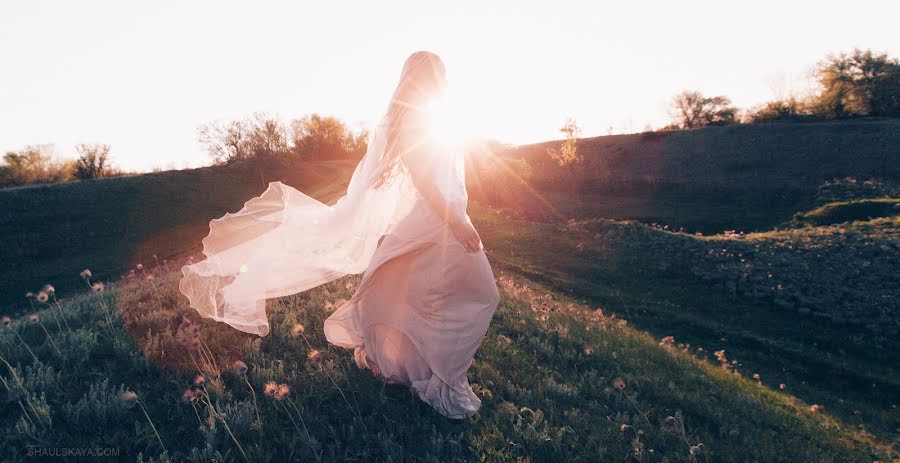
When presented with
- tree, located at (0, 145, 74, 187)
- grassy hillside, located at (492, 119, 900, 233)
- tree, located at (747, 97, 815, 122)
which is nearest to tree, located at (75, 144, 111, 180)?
tree, located at (0, 145, 74, 187)

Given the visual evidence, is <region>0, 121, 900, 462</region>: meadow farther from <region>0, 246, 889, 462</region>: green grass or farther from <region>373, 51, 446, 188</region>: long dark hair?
<region>373, 51, 446, 188</region>: long dark hair

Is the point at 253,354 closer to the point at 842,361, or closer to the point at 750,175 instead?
the point at 842,361

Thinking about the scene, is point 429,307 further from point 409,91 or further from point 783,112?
point 783,112

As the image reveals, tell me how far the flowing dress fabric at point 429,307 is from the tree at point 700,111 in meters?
85.6

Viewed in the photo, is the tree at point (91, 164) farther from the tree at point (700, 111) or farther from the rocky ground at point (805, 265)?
the tree at point (700, 111)

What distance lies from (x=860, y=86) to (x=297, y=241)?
79.8 meters

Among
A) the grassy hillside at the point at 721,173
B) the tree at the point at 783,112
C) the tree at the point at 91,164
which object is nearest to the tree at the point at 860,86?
the tree at the point at 783,112

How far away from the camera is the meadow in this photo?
144 inches

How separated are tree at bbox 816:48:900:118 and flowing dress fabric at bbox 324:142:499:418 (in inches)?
2960

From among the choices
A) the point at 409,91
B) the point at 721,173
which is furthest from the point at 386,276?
the point at 721,173

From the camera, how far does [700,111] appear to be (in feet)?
266

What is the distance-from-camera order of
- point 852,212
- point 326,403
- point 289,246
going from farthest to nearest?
point 852,212 < point 289,246 < point 326,403

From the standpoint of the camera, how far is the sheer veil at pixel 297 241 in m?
4.56

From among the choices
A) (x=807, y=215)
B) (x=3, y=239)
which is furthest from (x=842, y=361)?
(x=3, y=239)
